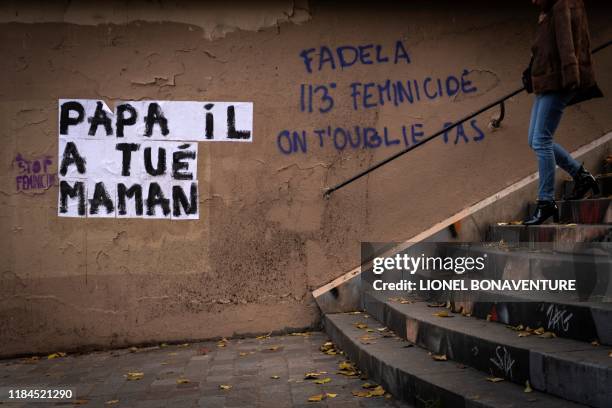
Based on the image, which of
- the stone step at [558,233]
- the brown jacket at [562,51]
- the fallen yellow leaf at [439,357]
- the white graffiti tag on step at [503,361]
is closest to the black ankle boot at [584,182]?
the stone step at [558,233]

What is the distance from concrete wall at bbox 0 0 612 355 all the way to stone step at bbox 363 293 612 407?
5.71 feet

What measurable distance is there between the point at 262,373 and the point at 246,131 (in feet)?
8.24

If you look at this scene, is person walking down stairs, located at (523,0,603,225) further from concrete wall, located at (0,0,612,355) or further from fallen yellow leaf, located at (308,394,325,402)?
fallen yellow leaf, located at (308,394,325,402)

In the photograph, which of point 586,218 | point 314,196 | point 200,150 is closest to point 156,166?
point 200,150

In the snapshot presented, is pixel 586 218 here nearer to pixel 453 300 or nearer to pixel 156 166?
pixel 453 300

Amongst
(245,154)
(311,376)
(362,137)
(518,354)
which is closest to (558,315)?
(518,354)

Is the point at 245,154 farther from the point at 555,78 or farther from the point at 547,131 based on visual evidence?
the point at 555,78

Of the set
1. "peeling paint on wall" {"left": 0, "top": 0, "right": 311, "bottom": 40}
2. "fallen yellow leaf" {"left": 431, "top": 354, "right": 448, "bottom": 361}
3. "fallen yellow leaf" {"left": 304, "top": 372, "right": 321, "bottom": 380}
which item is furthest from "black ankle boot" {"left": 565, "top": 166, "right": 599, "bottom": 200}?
"peeling paint on wall" {"left": 0, "top": 0, "right": 311, "bottom": 40}

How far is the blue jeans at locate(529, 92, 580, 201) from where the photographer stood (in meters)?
4.63

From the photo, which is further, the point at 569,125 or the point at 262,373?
the point at 569,125

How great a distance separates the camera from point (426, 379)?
360cm

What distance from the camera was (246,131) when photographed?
6227 mm

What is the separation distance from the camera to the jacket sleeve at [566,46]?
4363 millimetres

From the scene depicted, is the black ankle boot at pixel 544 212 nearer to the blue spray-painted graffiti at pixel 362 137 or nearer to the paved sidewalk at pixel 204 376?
the blue spray-painted graffiti at pixel 362 137
